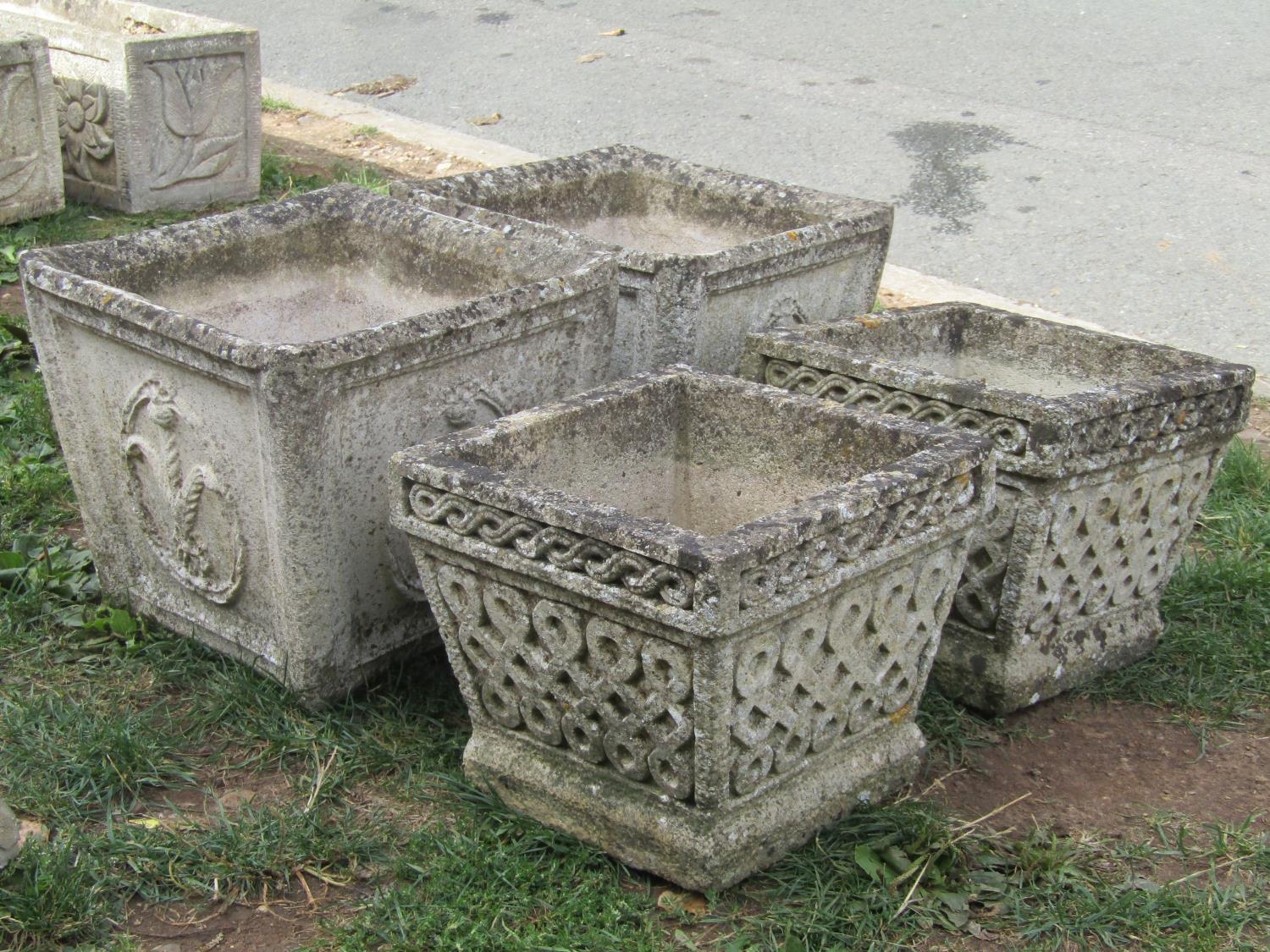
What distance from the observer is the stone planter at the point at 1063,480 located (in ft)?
11.0

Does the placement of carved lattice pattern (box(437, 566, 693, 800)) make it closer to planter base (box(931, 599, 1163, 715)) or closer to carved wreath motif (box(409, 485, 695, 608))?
carved wreath motif (box(409, 485, 695, 608))

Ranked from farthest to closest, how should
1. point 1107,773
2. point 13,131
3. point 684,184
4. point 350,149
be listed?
point 350,149 < point 13,131 < point 684,184 < point 1107,773

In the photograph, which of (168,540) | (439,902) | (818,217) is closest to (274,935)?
(439,902)

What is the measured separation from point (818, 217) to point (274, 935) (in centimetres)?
260

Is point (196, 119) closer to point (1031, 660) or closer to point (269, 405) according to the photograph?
point (269, 405)

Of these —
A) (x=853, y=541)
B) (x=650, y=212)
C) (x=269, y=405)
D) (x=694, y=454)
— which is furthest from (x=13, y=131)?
(x=853, y=541)

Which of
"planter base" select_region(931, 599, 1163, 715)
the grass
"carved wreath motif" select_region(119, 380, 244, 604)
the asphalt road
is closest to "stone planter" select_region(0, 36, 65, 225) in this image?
the asphalt road

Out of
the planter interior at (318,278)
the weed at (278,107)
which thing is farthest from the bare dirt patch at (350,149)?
the planter interior at (318,278)

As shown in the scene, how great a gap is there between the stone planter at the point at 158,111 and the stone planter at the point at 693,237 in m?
2.70

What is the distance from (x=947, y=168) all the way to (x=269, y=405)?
5.23 m

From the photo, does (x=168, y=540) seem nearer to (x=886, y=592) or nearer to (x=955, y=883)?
(x=886, y=592)

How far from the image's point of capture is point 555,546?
9.21 feet

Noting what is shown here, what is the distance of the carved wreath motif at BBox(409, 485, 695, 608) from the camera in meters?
2.66

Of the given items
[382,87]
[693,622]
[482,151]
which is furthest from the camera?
[382,87]
